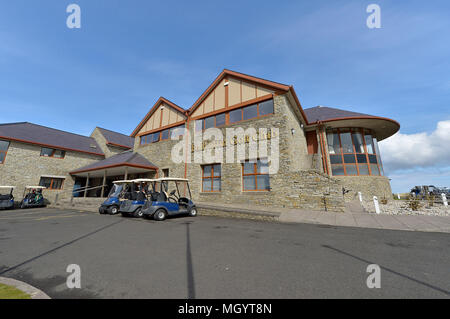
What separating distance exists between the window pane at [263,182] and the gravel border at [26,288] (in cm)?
962

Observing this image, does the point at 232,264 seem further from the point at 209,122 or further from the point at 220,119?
the point at 209,122

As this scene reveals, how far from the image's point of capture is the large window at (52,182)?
17844mm

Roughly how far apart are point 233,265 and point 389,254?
10.8 feet

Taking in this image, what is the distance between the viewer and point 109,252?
3.88m

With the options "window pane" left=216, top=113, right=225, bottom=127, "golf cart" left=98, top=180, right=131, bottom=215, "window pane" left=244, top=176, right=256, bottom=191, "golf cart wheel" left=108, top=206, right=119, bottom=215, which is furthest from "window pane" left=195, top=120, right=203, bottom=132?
"golf cart wheel" left=108, top=206, right=119, bottom=215

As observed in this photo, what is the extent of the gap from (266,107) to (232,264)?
33.7ft

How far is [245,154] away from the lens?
37.9 feet

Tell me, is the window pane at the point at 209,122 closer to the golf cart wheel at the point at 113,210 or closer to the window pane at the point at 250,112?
the window pane at the point at 250,112

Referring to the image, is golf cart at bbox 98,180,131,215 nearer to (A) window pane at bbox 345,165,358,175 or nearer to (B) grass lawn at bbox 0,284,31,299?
(B) grass lawn at bbox 0,284,31,299

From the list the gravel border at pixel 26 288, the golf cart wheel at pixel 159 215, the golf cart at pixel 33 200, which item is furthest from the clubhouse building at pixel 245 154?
the gravel border at pixel 26 288

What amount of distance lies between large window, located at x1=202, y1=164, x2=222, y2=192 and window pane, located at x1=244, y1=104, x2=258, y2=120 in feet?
13.0

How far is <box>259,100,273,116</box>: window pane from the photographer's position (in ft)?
37.7

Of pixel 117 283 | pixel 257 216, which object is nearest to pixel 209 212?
pixel 257 216
